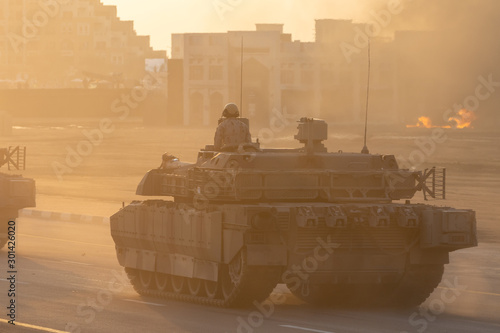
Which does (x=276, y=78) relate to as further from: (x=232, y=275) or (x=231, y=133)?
(x=232, y=275)

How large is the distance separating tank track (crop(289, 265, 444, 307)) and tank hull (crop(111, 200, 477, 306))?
14mm

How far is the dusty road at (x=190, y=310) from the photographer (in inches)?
661

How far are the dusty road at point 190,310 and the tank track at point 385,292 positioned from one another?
10.1 inches

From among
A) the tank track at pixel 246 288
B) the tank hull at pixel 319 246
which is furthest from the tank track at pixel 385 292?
the tank track at pixel 246 288

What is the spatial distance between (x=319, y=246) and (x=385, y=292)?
1.56 meters

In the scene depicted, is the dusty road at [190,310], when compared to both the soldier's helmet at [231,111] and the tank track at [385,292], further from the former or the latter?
the soldier's helmet at [231,111]

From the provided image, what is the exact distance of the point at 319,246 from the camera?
18.3m

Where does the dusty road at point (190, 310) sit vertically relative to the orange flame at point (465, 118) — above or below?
below

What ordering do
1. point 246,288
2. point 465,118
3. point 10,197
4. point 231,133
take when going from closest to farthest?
point 246,288
point 231,133
point 10,197
point 465,118

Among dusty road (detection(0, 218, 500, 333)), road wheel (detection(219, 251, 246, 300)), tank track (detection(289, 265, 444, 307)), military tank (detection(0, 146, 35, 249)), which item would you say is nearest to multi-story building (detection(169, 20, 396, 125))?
military tank (detection(0, 146, 35, 249))

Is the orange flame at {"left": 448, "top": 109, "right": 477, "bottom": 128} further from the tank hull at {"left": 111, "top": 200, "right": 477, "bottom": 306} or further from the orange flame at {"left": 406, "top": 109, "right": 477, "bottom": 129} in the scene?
the tank hull at {"left": 111, "top": 200, "right": 477, "bottom": 306}

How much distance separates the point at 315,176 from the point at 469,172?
40.3m

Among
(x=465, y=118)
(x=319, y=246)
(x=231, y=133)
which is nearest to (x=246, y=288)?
(x=319, y=246)

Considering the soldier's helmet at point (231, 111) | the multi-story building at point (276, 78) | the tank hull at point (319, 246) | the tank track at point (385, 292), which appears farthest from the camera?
the multi-story building at point (276, 78)
